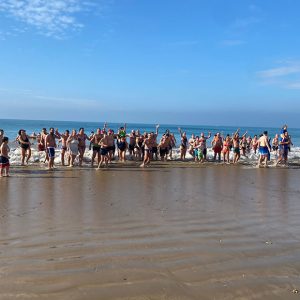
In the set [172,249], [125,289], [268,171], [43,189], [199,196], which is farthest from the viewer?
[268,171]

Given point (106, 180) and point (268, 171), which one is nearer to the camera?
point (106, 180)

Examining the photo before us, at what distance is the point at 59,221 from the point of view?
6.64 m

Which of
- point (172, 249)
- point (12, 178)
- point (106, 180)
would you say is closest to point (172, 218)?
point (172, 249)

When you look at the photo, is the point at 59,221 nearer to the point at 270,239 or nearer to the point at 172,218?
the point at 172,218

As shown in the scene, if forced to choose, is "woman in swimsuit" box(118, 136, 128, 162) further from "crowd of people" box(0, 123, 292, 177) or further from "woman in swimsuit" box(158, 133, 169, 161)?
"woman in swimsuit" box(158, 133, 169, 161)

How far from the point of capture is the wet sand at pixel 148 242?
13.1 feet

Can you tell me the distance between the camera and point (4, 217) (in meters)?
6.89

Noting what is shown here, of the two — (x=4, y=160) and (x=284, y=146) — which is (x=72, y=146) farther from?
(x=284, y=146)

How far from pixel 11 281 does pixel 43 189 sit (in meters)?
6.10

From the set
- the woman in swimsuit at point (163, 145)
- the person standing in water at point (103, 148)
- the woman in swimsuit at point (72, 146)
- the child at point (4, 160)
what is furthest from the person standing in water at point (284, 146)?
the child at point (4, 160)

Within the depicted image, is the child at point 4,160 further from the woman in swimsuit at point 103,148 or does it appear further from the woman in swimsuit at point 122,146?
the woman in swimsuit at point 122,146

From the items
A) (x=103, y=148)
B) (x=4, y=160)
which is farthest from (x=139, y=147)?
(x=4, y=160)

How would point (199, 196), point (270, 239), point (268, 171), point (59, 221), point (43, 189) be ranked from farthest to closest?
point (268, 171)
point (43, 189)
point (199, 196)
point (59, 221)
point (270, 239)

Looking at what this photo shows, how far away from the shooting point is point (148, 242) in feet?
17.9
